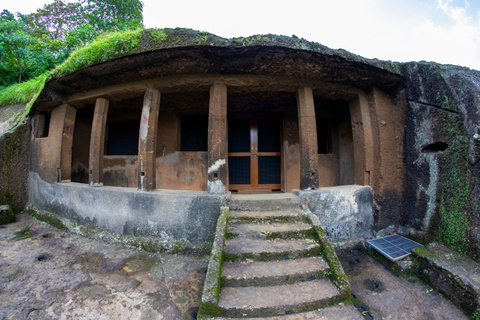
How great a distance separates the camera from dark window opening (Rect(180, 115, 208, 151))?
20.4ft

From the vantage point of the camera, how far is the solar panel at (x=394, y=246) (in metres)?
3.16

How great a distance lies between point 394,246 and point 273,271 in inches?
100

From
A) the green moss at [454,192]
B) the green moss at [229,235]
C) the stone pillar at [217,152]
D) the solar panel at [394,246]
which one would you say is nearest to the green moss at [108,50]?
the stone pillar at [217,152]

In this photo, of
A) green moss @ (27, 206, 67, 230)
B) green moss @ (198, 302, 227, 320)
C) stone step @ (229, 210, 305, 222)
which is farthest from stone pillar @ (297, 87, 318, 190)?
green moss @ (27, 206, 67, 230)

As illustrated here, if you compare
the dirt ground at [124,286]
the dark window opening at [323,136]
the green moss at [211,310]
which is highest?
the dark window opening at [323,136]

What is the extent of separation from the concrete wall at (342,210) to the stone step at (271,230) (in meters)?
0.62

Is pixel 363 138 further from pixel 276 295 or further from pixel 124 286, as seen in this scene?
pixel 124 286

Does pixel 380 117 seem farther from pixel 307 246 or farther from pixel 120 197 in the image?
pixel 120 197

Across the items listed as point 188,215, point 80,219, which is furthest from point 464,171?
point 80,219

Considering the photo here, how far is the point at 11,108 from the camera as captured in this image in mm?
6512

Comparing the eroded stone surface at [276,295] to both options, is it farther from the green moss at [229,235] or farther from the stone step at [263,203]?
the stone step at [263,203]

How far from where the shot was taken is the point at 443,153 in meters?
3.43

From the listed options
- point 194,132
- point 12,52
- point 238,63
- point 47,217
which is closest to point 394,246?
point 238,63

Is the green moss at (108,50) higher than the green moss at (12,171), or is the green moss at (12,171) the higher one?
the green moss at (108,50)
